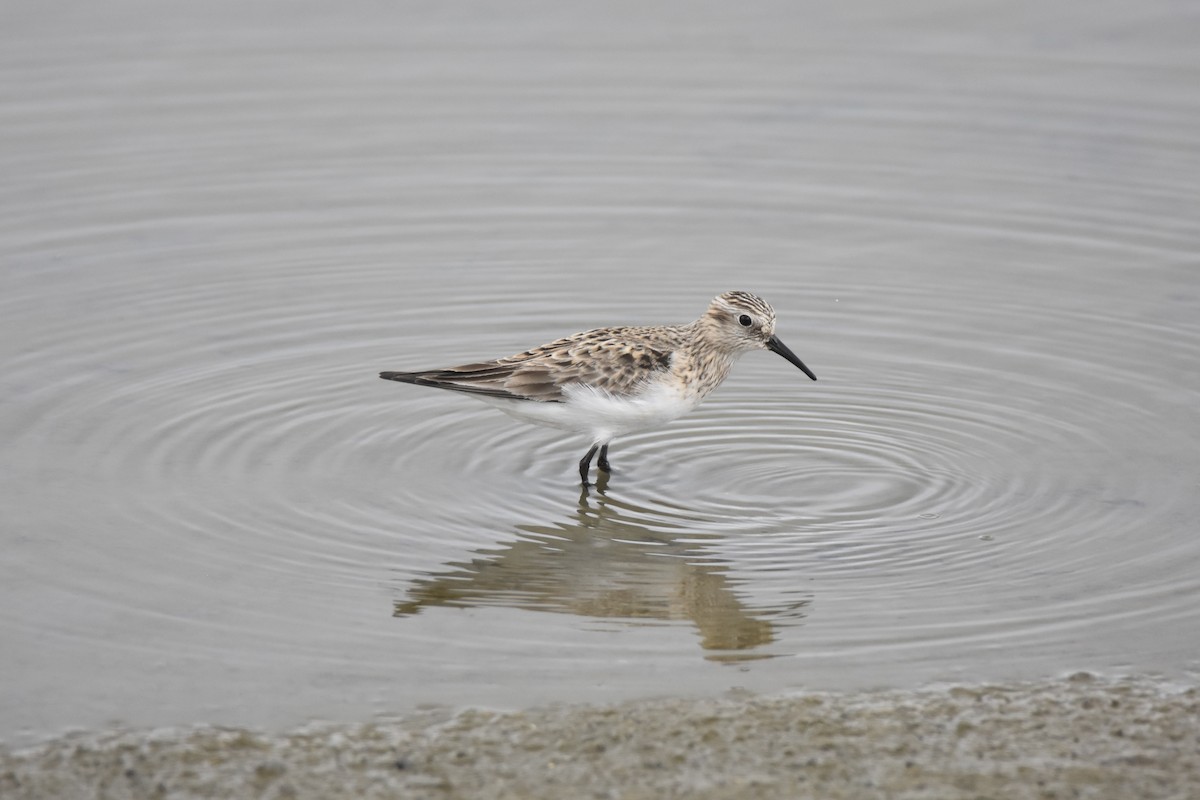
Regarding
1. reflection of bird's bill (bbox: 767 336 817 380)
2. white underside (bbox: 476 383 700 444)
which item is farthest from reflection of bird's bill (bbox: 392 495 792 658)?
reflection of bird's bill (bbox: 767 336 817 380)

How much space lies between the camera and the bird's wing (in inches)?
386

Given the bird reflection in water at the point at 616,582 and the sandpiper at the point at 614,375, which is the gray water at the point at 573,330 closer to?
the bird reflection in water at the point at 616,582

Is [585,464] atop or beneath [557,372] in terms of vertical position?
beneath

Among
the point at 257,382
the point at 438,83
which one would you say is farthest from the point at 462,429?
the point at 438,83

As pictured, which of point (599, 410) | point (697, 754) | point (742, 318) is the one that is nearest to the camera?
point (697, 754)

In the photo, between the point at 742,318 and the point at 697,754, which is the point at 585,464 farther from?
the point at 697,754

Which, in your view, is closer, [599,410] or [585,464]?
[599,410]

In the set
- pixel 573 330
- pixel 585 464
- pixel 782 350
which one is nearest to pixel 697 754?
pixel 585 464

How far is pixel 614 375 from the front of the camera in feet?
32.5

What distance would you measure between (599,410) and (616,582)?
1623 millimetres

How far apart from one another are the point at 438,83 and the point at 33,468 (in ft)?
28.3

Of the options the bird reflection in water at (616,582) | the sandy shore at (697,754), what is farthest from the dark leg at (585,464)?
the sandy shore at (697,754)

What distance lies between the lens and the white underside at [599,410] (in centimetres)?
984

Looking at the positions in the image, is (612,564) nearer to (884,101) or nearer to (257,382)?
(257,382)
